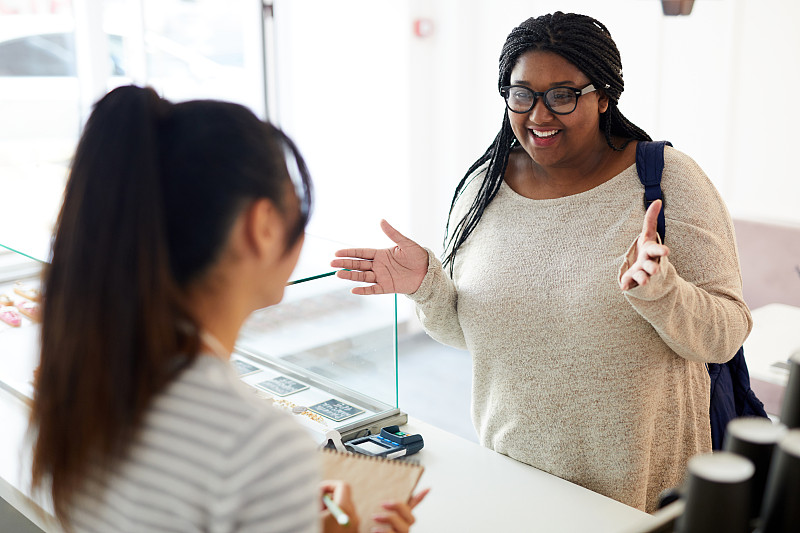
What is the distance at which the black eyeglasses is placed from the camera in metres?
1.61

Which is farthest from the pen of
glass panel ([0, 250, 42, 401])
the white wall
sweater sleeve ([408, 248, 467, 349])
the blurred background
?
the white wall

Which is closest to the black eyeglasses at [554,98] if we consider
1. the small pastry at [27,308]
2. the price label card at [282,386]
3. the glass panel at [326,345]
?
the glass panel at [326,345]

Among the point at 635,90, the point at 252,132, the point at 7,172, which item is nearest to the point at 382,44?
the point at 635,90

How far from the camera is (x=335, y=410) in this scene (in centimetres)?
187

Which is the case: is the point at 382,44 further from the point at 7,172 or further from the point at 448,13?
the point at 7,172

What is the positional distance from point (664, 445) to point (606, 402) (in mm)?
154

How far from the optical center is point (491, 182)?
5.87 feet

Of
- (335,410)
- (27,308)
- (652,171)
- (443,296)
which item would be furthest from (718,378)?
(27,308)

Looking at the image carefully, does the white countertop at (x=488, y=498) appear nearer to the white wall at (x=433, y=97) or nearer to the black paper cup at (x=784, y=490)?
the black paper cup at (x=784, y=490)

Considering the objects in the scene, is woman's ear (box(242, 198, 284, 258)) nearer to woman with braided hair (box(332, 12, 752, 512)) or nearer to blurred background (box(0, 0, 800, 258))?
woman with braided hair (box(332, 12, 752, 512))

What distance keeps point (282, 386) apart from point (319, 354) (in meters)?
0.13

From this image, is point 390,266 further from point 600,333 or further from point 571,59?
point 571,59

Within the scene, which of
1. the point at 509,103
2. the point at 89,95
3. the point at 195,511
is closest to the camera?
the point at 195,511

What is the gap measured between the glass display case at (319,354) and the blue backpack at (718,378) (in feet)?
2.06
